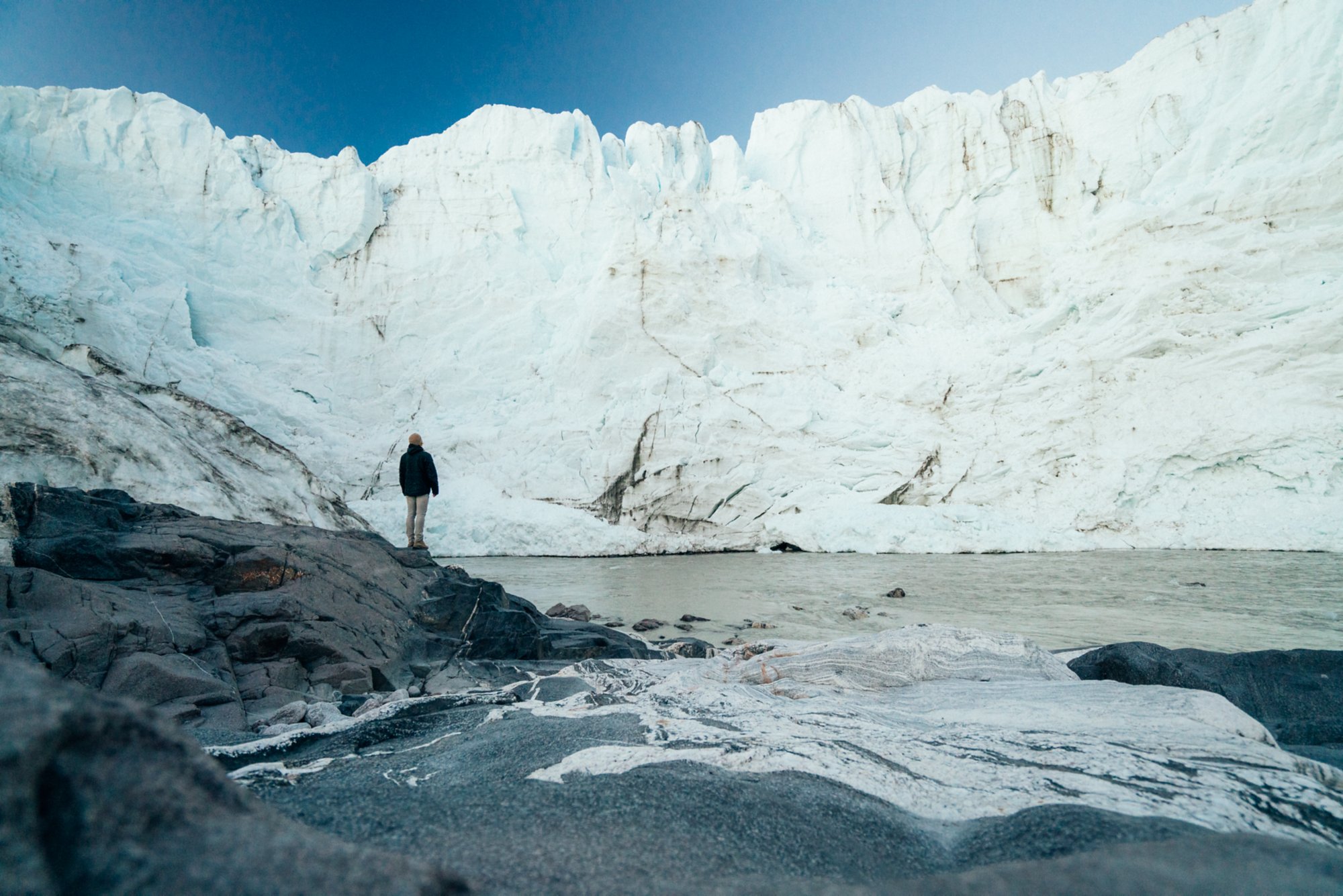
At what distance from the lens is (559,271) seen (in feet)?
47.4

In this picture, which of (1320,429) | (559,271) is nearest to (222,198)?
(559,271)

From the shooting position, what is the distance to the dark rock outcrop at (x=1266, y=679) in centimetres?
171

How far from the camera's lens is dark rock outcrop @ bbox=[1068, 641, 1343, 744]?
171cm

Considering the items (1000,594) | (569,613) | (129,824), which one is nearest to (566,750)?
(129,824)

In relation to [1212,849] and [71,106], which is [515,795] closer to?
[1212,849]

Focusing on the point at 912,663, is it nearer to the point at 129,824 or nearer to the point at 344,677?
the point at 344,677

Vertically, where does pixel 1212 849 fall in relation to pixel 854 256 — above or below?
below

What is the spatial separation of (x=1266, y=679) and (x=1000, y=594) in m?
3.37

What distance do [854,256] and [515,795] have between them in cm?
1547

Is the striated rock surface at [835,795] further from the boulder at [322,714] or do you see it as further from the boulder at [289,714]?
the boulder at [289,714]

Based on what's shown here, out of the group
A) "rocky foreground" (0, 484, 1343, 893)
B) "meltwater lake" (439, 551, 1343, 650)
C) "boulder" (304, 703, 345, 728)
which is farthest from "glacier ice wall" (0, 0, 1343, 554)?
"boulder" (304, 703, 345, 728)

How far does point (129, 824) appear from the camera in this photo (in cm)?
50

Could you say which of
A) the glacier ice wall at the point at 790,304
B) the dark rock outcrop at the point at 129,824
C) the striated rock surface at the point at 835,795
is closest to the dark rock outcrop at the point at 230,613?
the striated rock surface at the point at 835,795

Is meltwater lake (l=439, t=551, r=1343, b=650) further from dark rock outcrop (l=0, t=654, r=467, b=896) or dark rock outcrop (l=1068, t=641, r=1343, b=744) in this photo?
dark rock outcrop (l=0, t=654, r=467, b=896)
